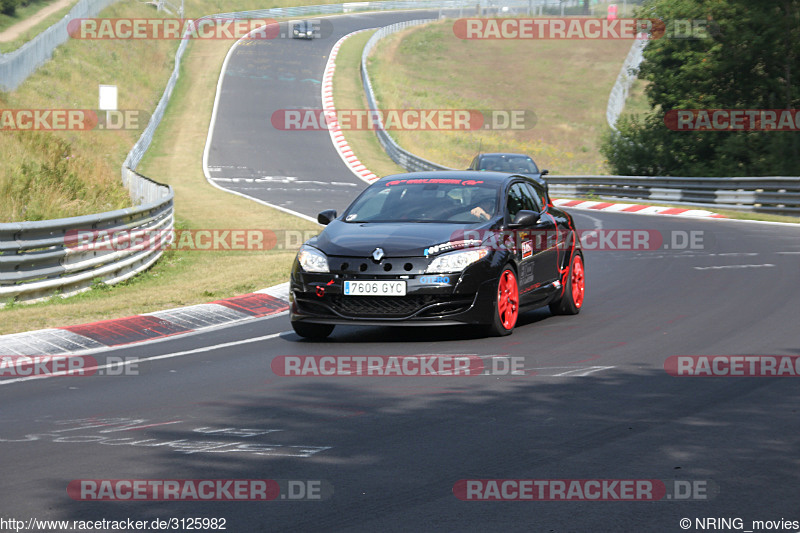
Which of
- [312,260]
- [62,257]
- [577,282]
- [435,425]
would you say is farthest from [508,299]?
[62,257]

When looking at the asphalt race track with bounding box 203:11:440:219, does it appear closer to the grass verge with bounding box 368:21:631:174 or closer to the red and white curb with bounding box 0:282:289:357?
the grass verge with bounding box 368:21:631:174

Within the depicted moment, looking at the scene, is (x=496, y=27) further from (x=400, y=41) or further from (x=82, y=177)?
(x=82, y=177)

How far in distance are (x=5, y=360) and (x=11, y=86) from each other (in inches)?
1593

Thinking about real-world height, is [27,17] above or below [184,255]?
above

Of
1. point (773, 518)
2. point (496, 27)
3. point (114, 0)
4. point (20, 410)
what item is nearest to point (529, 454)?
point (773, 518)

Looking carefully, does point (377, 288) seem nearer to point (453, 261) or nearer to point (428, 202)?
point (453, 261)

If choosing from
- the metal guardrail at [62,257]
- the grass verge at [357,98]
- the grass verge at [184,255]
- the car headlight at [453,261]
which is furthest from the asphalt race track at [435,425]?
the grass verge at [357,98]

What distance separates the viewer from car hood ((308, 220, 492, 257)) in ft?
31.6

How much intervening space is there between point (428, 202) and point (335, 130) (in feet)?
144

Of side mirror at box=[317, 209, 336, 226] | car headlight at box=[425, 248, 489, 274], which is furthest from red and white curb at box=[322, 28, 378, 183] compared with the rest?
car headlight at box=[425, 248, 489, 274]

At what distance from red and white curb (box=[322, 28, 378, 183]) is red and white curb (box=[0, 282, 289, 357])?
28.4 metres

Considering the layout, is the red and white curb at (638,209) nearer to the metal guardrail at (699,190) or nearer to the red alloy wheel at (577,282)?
the metal guardrail at (699,190)

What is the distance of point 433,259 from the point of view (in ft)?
31.3

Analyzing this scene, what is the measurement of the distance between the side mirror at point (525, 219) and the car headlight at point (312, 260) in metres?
1.93
